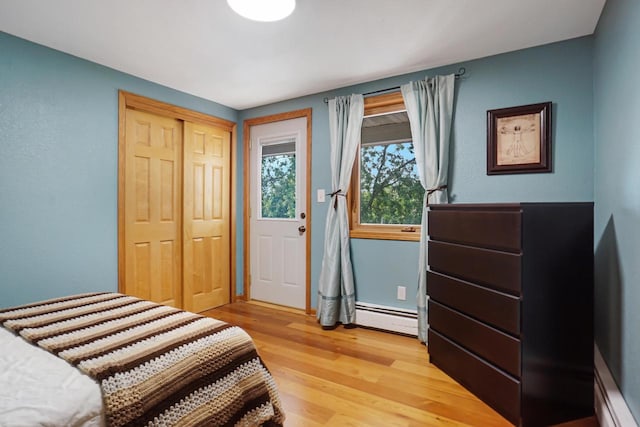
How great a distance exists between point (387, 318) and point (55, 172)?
9.41 ft

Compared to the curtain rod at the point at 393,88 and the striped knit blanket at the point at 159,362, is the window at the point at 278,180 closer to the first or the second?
the curtain rod at the point at 393,88

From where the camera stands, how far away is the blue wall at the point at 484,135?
226cm

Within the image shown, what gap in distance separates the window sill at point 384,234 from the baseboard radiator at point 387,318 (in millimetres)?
624

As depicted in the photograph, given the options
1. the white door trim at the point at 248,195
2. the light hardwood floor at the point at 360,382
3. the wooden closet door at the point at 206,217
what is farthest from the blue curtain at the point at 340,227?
the wooden closet door at the point at 206,217

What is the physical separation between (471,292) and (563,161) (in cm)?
121

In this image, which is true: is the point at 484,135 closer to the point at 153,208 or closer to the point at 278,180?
the point at 278,180

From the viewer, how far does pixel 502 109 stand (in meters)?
2.48

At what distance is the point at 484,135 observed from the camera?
256 centimetres

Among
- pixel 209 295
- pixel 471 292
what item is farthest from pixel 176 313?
pixel 209 295

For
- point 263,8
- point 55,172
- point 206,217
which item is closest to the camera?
point 263,8

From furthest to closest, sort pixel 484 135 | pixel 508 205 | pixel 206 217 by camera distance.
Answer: pixel 206 217 < pixel 484 135 < pixel 508 205

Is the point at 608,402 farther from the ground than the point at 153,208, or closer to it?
closer to it

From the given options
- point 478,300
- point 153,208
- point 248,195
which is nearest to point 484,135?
point 478,300

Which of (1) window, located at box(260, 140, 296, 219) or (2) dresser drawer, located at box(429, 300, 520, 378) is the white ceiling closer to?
(1) window, located at box(260, 140, 296, 219)
